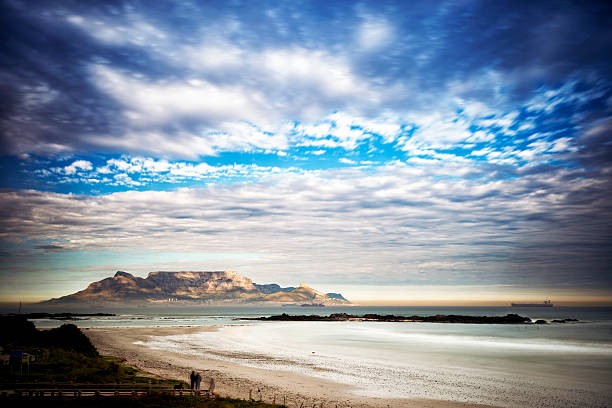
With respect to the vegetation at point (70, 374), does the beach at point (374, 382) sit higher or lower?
lower

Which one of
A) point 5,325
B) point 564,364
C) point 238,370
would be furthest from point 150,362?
point 564,364

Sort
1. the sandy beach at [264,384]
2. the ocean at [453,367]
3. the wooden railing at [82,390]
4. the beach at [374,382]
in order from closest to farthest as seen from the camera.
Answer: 1. the wooden railing at [82,390]
2. the sandy beach at [264,384]
3. the beach at [374,382]
4. the ocean at [453,367]

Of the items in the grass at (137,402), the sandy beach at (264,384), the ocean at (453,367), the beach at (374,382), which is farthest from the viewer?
the ocean at (453,367)

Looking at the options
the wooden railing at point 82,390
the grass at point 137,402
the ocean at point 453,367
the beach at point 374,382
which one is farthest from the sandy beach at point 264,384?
the wooden railing at point 82,390

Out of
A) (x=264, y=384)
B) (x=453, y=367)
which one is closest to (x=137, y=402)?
(x=264, y=384)

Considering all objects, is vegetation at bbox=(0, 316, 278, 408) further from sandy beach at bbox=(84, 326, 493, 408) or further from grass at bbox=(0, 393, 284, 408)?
sandy beach at bbox=(84, 326, 493, 408)

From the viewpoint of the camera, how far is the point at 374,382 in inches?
1207

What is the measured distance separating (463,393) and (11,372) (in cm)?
3060

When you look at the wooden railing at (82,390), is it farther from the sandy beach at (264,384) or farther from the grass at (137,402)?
the sandy beach at (264,384)

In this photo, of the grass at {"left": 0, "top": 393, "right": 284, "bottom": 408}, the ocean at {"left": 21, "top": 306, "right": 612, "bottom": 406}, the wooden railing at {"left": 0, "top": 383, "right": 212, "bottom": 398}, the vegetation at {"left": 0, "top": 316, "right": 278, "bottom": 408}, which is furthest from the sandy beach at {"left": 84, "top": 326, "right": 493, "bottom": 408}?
the wooden railing at {"left": 0, "top": 383, "right": 212, "bottom": 398}

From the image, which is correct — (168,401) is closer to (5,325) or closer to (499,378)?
(499,378)

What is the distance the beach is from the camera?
2516 cm

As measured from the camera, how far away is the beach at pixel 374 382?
25156mm

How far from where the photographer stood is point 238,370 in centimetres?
3500
